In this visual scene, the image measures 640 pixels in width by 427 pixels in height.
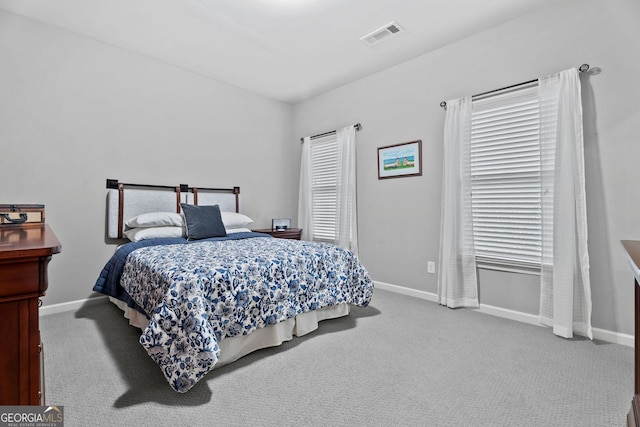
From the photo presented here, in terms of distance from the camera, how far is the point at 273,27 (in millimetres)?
2902

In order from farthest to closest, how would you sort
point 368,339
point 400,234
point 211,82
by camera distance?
1. point 211,82
2. point 400,234
3. point 368,339

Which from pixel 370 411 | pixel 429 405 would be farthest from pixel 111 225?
pixel 429 405

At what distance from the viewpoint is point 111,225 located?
10.4 feet

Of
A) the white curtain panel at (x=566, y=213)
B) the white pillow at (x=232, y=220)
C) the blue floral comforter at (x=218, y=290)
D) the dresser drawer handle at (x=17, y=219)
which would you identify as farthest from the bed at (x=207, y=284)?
the white curtain panel at (x=566, y=213)

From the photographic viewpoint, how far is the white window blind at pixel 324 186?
435 centimetres

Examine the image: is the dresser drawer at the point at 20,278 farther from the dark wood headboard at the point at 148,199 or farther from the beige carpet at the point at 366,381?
the dark wood headboard at the point at 148,199

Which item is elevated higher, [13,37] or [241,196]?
[13,37]

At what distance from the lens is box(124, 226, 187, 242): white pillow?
2990mm

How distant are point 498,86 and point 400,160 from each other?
3.86 feet

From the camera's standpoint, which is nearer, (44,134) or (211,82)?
(44,134)

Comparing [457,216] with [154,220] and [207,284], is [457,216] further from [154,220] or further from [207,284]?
[154,220]

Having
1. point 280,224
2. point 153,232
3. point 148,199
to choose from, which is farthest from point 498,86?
point 148,199

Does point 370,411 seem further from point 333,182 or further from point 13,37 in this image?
point 13,37

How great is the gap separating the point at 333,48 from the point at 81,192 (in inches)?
117
